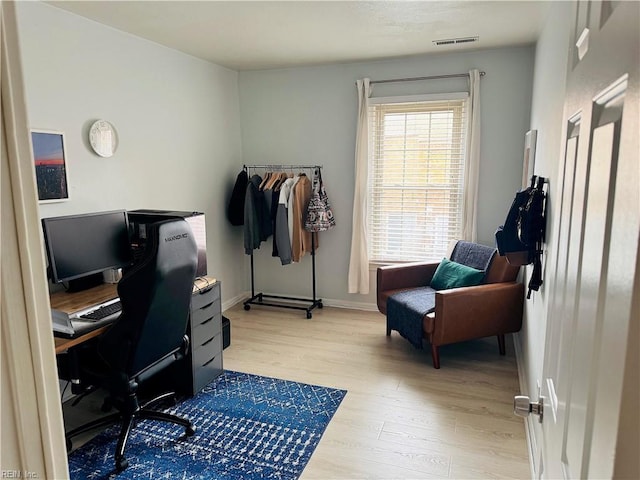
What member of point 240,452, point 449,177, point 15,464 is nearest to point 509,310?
point 449,177

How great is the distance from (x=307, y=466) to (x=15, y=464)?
193 cm

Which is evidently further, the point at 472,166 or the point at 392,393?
the point at 472,166

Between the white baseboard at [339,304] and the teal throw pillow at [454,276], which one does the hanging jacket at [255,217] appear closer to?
the white baseboard at [339,304]

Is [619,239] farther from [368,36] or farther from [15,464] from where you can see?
[368,36]

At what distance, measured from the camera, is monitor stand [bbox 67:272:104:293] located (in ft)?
9.07

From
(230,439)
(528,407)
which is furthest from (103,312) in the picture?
(528,407)

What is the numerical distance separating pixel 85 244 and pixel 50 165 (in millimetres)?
521

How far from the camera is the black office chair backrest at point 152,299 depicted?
6.88ft

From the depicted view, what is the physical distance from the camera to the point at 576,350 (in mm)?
681

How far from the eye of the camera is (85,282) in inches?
111

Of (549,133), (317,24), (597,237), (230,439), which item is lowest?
(230,439)

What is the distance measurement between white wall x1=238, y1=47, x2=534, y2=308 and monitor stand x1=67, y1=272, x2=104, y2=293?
2.19 m

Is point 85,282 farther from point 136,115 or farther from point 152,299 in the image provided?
point 136,115

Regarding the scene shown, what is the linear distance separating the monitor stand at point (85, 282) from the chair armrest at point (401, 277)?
2253mm
